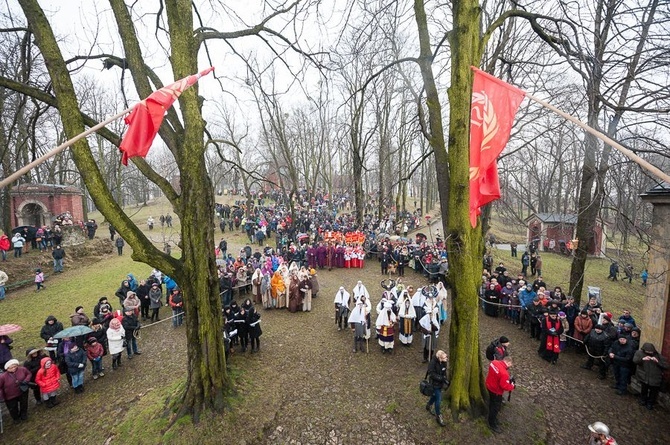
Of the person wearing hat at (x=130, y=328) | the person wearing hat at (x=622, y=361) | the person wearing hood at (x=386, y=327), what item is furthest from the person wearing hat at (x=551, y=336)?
the person wearing hat at (x=130, y=328)

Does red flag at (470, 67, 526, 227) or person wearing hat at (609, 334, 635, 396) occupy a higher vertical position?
red flag at (470, 67, 526, 227)

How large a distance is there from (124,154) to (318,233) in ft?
65.3

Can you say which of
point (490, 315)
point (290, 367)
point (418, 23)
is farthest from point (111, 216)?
point (490, 315)

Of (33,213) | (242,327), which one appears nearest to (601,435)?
(242,327)

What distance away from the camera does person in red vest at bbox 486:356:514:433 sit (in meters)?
6.37

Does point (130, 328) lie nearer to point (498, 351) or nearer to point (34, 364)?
point (34, 364)

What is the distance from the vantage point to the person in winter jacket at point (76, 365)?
315 inches

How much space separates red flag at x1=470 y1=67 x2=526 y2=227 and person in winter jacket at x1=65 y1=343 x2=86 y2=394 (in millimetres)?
9561

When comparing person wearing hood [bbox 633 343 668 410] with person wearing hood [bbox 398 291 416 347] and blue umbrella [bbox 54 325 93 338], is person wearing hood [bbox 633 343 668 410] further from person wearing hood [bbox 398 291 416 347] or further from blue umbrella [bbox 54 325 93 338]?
blue umbrella [bbox 54 325 93 338]

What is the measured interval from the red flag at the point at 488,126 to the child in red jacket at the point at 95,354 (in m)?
9.73

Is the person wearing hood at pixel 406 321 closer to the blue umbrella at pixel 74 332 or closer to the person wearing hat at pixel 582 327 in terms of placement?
the person wearing hat at pixel 582 327

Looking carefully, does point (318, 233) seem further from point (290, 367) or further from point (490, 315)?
point (290, 367)

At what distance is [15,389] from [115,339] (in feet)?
7.40

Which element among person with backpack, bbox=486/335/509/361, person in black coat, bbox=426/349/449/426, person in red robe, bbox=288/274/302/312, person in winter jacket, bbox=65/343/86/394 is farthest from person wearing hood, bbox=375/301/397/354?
person in winter jacket, bbox=65/343/86/394
